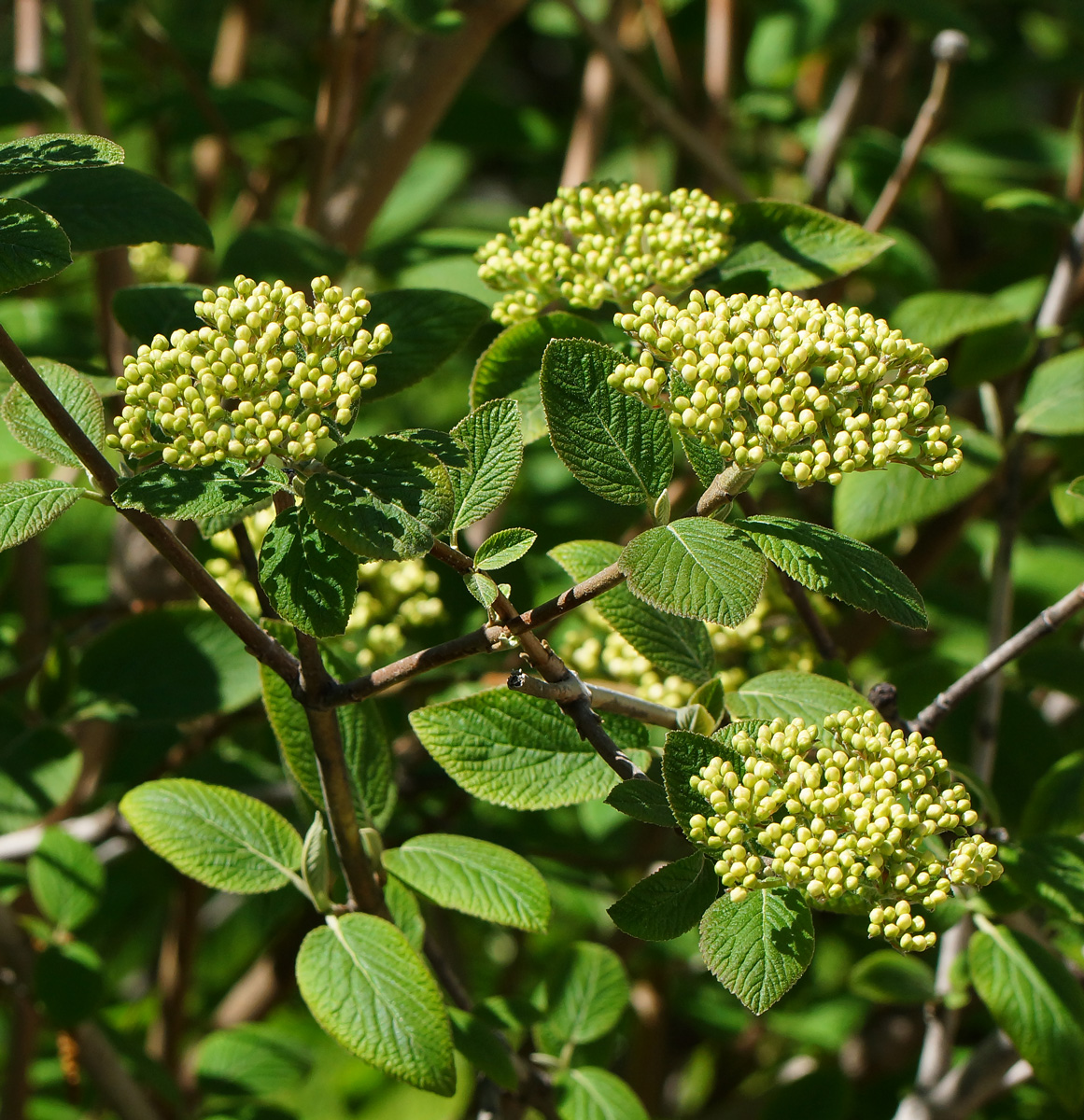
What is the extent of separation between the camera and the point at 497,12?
5.25 ft

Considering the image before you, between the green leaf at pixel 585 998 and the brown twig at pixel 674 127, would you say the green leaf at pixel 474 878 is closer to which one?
the green leaf at pixel 585 998

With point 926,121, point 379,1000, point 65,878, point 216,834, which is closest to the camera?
point 379,1000

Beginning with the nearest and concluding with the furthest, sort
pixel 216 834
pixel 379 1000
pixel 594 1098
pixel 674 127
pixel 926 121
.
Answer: pixel 379 1000
pixel 216 834
pixel 594 1098
pixel 926 121
pixel 674 127

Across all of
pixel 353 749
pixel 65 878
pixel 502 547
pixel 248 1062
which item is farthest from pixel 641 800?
pixel 248 1062

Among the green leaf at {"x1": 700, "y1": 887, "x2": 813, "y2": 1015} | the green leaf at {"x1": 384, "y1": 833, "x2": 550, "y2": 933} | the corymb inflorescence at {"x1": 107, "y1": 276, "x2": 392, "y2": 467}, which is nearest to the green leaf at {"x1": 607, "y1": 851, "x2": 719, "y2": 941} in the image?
the green leaf at {"x1": 700, "y1": 887, "x2": 813, "y2": 1015}

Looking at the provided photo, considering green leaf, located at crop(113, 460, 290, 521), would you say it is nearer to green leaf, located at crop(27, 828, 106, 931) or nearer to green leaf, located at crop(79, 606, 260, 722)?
green leaf, located at crop(79, 606, 260, 722)

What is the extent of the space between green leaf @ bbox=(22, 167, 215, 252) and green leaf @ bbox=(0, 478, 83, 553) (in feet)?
0.83

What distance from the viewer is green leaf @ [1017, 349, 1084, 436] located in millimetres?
1229

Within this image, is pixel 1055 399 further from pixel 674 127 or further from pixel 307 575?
pixel 307 575

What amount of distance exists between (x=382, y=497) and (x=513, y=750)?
27cm

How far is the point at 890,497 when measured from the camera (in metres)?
1.20

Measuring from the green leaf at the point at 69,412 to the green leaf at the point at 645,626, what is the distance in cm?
34

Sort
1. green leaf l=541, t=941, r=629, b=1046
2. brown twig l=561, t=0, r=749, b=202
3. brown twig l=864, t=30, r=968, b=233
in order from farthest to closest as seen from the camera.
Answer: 1. brown twig l=561, t=0, r=749, b=202
2. brown twig l=864, t=30, r=968, b=233
3. green leaf l=541, t=941, r=629, b=1046

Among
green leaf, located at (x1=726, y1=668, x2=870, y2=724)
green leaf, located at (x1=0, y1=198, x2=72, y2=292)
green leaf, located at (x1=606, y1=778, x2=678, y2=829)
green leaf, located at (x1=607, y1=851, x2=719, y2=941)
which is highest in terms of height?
green leaf, located at (x1=0, y1=198, x2=72, y2=292)
